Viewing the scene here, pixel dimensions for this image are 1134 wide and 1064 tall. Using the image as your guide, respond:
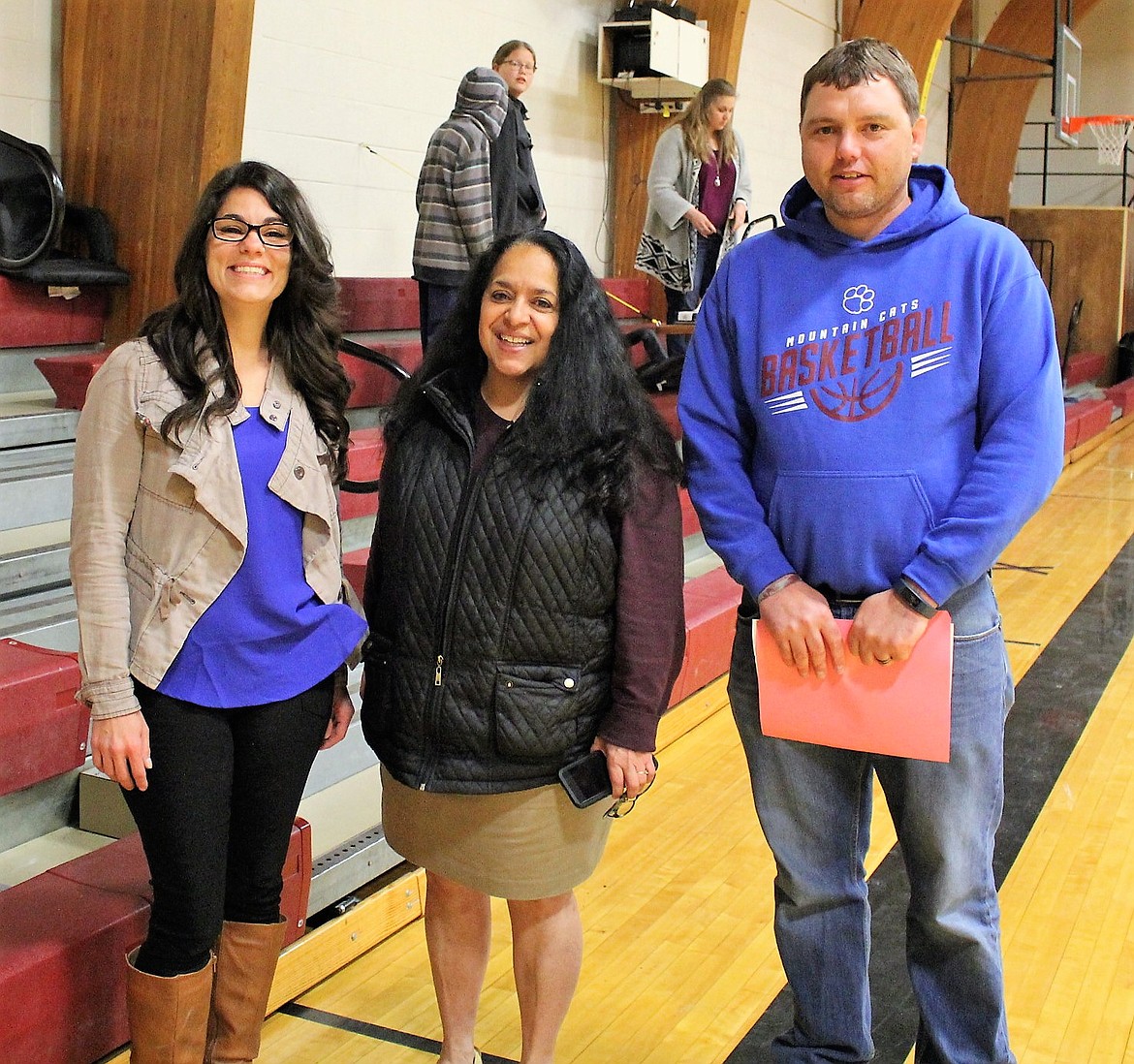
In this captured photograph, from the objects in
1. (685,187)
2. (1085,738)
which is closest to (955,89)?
(685,187)

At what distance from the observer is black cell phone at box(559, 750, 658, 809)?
5.74 feet

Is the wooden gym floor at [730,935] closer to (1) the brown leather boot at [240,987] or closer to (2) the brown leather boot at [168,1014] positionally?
(1) the brown leather boot at [240,987]

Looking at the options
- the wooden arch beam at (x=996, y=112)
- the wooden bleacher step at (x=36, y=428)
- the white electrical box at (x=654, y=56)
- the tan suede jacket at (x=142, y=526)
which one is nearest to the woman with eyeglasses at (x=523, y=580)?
the tan suede jacket at (x=142, y=526)

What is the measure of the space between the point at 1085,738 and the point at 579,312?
8.66 ft

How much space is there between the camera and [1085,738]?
12.3ft

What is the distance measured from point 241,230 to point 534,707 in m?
0.72

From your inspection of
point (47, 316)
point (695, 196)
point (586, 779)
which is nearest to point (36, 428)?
point (47, 316)

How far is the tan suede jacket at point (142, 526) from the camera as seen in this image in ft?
5.20

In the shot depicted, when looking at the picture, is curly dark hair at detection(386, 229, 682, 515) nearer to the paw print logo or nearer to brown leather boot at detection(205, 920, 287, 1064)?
the paw print logo

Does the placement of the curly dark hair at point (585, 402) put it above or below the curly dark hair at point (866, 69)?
below

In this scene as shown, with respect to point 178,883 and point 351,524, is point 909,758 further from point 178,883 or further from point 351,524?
point 351,524

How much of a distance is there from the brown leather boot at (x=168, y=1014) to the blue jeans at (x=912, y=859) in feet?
2.53

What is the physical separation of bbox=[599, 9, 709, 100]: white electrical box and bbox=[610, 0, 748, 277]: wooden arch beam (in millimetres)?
150

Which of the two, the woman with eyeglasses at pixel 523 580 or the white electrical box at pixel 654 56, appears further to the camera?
the white electrical box at pixel 654 56
